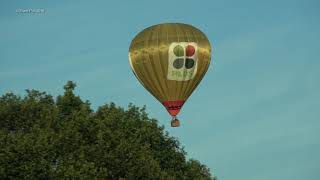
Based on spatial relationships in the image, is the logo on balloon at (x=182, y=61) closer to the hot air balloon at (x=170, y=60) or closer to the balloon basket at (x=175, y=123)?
the hot air balloon at (x=170, y=60)

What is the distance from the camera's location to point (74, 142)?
6322cm

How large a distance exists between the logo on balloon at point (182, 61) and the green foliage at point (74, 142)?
15.5 ft

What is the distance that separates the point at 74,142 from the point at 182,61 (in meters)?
15.5

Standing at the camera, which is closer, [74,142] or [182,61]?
[74,142]

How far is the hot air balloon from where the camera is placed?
242 ft

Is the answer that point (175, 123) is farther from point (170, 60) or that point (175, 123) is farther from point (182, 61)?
point (182, 61)

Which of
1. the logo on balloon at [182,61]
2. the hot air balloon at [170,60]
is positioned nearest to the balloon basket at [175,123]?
the hot air balloon at [170,60]

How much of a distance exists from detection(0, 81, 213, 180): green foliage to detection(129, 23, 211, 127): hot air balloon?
3.09 meters

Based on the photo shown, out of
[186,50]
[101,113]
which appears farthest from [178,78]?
[101,113]

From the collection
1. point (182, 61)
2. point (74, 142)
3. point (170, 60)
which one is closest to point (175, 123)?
point (170, 60)

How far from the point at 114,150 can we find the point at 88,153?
187 cm

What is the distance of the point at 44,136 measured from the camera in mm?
61156

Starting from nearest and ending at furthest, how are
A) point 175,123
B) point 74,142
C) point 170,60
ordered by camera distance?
point 74,142 → point 175,123 → point 170,60

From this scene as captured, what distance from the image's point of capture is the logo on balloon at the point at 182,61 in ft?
243
